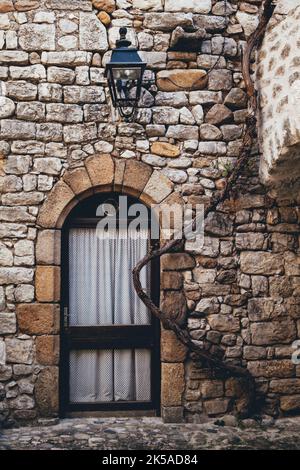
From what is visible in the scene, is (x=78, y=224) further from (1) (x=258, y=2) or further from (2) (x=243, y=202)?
(1) (x=258, y=2)

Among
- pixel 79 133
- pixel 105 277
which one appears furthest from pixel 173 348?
pixel 79 133

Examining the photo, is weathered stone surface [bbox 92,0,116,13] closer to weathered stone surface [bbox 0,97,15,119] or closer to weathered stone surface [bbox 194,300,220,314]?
weathered stone surface [bbox 0,97,15,119]

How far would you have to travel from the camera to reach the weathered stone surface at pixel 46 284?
4.59 metres

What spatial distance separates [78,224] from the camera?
4840mm

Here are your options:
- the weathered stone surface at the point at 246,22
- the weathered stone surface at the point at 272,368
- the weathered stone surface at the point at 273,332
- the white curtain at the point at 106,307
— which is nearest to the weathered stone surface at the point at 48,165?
the white curtain at the point at 106,307

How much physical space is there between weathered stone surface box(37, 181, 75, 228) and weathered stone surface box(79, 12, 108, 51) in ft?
4.18

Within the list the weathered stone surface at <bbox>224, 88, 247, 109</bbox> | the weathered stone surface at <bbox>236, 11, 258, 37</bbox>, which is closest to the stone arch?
the weathered stone surface at <bbox>224, 88, 247, 109</bbox>

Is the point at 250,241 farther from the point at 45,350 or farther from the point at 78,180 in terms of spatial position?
the point at 45,350

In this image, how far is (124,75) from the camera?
14.3 feet

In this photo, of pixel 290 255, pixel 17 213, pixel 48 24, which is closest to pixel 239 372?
pixel 290 255

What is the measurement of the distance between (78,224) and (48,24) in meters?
1.82

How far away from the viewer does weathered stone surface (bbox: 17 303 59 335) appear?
4.57 meters

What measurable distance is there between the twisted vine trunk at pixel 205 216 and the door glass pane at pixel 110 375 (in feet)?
1.55
